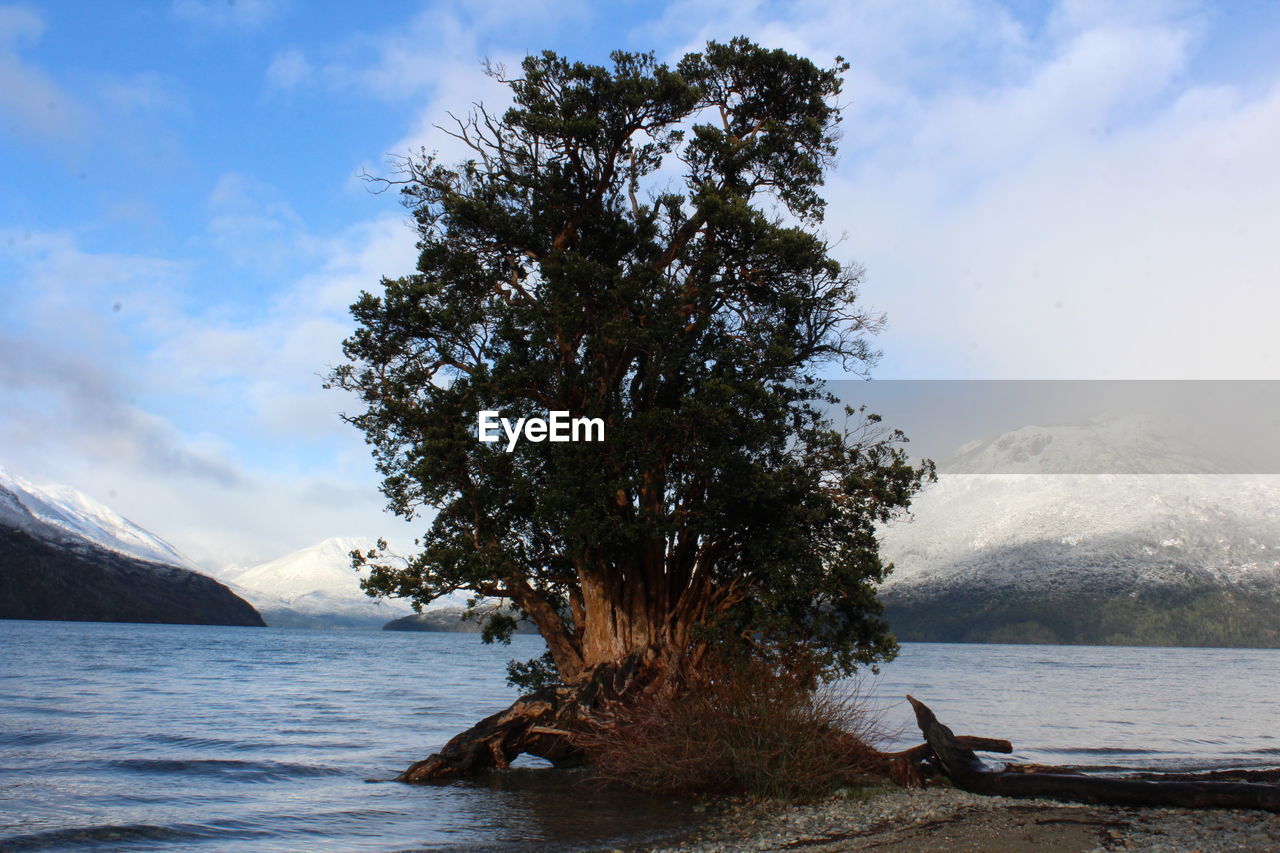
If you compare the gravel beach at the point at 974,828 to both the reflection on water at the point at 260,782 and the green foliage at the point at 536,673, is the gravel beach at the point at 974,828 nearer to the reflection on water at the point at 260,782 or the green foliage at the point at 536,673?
the reflection on water at the point at 260,782

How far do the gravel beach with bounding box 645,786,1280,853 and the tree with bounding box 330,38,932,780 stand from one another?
15.8 feet

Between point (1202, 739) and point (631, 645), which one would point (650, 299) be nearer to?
point (631, 645)

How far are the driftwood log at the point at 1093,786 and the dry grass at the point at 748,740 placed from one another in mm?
1272

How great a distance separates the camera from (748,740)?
15234 mm

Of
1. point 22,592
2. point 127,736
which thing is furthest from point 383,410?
point 22,592

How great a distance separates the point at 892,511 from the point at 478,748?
35.9 ft

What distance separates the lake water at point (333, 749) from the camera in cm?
1511

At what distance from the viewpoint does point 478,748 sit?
808 inches

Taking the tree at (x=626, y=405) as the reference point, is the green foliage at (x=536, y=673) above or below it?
below

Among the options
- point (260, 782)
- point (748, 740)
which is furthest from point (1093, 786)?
point (260, 782)

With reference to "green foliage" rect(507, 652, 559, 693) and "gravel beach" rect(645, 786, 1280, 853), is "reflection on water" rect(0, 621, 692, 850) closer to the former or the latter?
"gravel beach" rect(645, 786, 1280, 853)

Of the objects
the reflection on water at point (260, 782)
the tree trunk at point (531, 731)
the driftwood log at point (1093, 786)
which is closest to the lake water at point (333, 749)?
the reflection on water at point (260, 782)

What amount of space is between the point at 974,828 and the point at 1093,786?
3144 mm

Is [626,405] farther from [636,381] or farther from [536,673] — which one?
[536,673]
